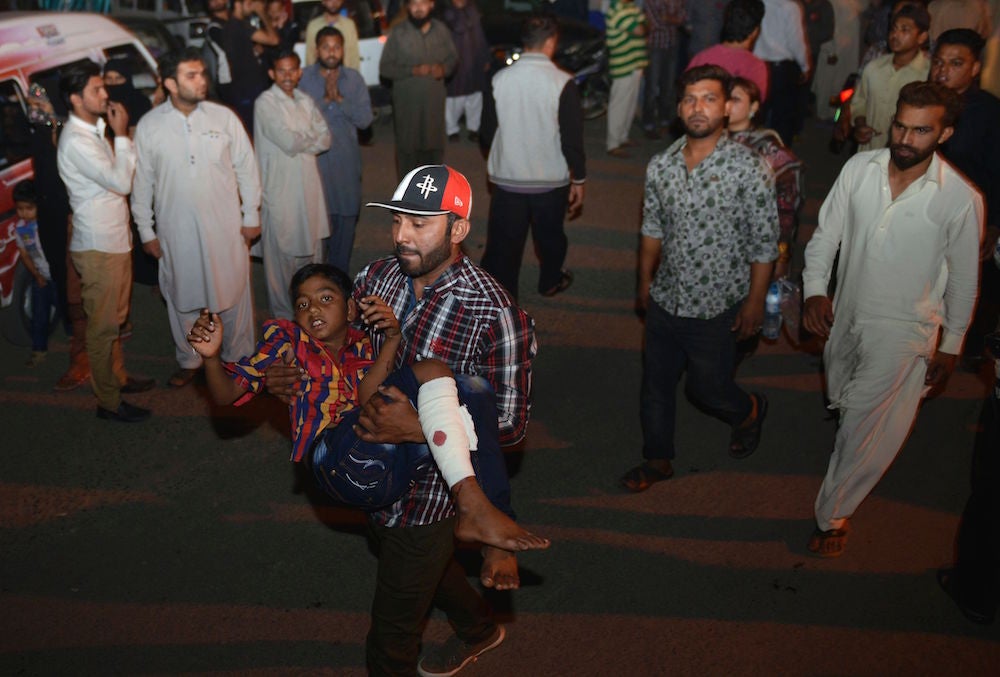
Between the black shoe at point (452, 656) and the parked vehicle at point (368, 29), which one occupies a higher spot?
the parked vehicle at point (368, 29)

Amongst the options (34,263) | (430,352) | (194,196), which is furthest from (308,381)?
(34,263)

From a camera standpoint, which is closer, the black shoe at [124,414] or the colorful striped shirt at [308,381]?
the colorful striped shirt at [308,381]

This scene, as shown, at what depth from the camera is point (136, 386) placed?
7363mm

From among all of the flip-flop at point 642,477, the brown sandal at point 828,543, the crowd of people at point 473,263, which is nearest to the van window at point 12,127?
the crowd of people at point 473,263

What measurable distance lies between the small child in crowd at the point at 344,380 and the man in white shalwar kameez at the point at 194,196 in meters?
2.84

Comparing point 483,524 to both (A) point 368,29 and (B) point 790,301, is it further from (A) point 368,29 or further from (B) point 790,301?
(A) point 368,29

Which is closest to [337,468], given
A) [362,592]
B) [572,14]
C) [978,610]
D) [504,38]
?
[362,592]

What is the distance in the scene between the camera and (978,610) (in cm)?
495

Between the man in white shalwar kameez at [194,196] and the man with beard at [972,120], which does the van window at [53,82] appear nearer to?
the man in white shalwar kameez at [194,196]

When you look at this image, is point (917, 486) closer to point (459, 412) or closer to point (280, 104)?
point (459, 412)

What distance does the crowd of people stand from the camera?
145 inches

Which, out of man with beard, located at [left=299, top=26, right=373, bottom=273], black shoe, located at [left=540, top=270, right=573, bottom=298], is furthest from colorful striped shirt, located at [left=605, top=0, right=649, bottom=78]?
man with beard, located at [left=299, top=26, right=373, bottom=273]

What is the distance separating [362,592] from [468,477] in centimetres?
224

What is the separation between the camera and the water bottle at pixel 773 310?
6711mm
